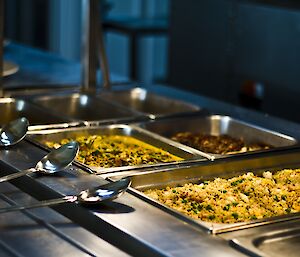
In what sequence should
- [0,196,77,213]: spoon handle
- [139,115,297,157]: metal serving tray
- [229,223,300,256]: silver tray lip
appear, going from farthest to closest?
1. [139,115,297,157]: metal serving tray
2. [0,196,77,213]: spoon handle
3. [229,223,300,256]: silver tray lip

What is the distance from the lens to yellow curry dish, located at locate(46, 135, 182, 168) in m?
1.83

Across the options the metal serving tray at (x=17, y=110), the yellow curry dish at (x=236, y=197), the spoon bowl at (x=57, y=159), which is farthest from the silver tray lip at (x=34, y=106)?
the yellow curry dish at (x=236, y=197)

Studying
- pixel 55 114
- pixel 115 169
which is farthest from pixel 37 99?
pixel 115 169

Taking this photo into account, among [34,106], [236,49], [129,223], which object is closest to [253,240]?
[129,223]

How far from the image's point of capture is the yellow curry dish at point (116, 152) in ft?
6.02

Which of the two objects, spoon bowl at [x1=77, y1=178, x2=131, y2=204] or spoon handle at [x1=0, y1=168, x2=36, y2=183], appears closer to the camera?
spoon bowl at [x1=77, y1=178, x2=131, y2=204]

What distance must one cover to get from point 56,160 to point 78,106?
0.71 m

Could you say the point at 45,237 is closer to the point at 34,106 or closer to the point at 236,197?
the point at 236,197

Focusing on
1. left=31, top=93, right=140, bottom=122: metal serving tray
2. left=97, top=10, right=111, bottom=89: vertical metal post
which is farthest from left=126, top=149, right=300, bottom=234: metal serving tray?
left=97, top=10, right=111, bottom=89: vertical metal post

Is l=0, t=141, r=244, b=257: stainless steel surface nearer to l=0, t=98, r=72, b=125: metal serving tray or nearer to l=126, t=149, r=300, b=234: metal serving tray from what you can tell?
l=126, t=149, r=300, b=234: metal serving tray

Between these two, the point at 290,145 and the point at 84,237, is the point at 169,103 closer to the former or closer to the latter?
the point at 290,145

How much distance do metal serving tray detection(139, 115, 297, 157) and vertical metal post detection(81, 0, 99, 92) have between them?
1.24 ft

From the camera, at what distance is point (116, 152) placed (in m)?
1.92

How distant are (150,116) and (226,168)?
0.45 meters
